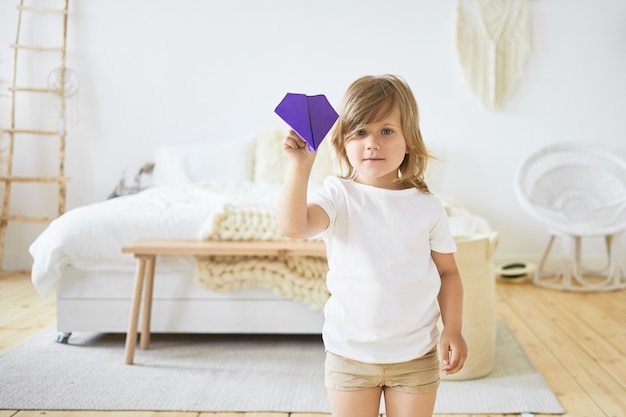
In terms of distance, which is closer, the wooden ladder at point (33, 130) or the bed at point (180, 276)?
the bed at point (180, 276)

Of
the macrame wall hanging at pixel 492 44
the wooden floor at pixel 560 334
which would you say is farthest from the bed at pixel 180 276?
the macrame wall hanging at pixel 492 44

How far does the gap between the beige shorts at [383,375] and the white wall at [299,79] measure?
10.4 ft

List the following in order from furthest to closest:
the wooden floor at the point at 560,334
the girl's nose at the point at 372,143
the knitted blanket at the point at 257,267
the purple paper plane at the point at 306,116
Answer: the knitted blanket at the point at 257,267, the wooden floor at the point at 560,334, the girl's nose at the point at 372,143, the purple paper plane at the point at 306,116

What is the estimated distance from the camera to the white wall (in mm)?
4254

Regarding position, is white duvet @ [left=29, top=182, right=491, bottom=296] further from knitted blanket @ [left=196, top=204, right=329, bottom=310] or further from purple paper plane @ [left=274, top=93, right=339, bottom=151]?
purple paper plane @ [left=274, top=93, right=339, bottom=151]

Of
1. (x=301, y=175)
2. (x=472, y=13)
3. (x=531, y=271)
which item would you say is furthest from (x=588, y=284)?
(x=301, y=175)

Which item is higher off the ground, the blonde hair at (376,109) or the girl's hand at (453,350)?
the blonde hair at (376,109)

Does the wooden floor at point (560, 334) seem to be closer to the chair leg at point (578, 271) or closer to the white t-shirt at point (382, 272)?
the chair leg at point (578, 271)

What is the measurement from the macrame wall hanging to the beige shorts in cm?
335

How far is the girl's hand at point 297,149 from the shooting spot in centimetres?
101

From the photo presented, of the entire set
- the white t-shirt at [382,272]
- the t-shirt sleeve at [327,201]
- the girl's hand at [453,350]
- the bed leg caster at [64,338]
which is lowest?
the bed leg caster at [64,338]

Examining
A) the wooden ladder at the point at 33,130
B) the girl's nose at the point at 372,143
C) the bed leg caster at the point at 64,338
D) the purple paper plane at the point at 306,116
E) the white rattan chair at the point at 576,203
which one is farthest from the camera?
the wooden ladder at the point at 33,130

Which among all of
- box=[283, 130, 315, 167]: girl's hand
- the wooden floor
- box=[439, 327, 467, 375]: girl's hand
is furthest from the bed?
box=[283, 130, 315, 167]: girl's hand

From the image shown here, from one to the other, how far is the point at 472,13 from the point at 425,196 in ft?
11.1
